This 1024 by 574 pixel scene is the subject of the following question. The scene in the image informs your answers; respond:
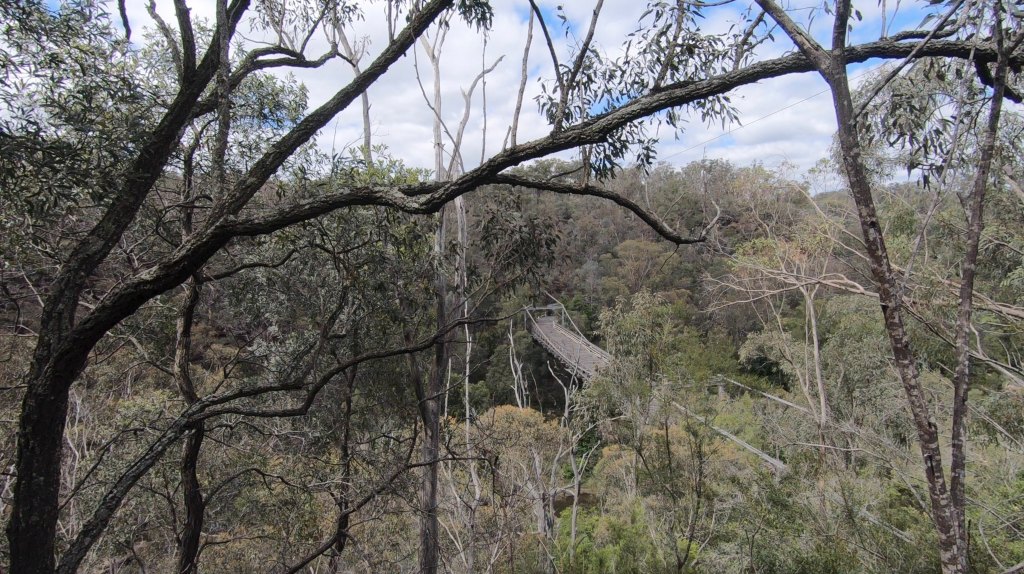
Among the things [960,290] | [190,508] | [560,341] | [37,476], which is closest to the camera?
[960,290]

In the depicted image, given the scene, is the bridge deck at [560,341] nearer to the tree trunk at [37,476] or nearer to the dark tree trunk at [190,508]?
the dark tree trunk at [190,508]

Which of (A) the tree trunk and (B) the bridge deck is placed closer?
(A) the tree trunk

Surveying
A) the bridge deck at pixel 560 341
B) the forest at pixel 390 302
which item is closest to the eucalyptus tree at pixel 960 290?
the forest at pixel 390 302

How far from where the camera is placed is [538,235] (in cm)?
357

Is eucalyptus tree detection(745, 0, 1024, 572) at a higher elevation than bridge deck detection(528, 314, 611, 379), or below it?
higher

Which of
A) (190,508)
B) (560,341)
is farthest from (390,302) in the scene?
(560,341)

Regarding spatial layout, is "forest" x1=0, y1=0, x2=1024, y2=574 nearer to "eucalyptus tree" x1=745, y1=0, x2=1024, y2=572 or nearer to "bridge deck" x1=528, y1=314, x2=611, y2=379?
"eucalyptus tree" x1=745, y1=0, x2=1024, y2=572

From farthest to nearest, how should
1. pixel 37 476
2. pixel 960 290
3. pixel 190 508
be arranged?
1. pixel 190 508
2. pixel 37 476
3. pixel 960 290

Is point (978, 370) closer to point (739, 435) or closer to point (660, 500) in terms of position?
point (739, 435)

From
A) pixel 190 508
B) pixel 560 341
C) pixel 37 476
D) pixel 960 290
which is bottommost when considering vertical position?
pixel 560 341

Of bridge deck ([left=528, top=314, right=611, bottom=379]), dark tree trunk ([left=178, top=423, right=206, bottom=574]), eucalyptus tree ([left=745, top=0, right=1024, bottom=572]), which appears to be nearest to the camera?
eucalyptus tree ([left=745, top=0, right=1024, bottom=572])

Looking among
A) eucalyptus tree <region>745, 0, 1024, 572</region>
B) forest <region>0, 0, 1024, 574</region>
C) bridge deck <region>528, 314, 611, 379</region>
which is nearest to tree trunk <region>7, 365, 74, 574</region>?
forest <region>0, 0, 1024, 574</region>

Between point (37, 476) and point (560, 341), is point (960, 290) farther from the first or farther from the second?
point (560, 341)

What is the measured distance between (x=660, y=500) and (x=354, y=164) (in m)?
4.13
